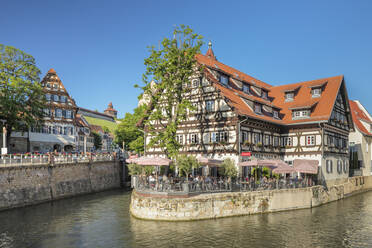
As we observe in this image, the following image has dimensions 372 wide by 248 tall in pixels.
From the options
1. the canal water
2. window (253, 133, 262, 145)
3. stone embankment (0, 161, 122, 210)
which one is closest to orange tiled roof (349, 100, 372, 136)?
window (253, 133, 262, 145)

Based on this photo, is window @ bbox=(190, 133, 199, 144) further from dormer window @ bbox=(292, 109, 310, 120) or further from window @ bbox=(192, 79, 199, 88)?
dormer window @ bbox=(292, 109, 310, 120)

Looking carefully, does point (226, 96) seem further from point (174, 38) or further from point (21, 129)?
point (21, 129)

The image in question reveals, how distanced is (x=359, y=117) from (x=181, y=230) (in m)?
44.7

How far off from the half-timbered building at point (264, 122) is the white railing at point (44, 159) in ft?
25.3

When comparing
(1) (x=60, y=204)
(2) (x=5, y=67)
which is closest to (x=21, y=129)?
(2) (x=5, y=67)

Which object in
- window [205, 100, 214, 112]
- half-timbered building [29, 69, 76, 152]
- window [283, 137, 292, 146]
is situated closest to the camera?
window [205, 100, 214, 112]

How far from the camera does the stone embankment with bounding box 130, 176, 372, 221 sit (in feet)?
74.7

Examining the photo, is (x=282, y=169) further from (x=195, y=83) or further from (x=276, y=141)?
(x=195, y=83)

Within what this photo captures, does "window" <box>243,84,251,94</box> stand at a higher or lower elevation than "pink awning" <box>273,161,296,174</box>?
higher

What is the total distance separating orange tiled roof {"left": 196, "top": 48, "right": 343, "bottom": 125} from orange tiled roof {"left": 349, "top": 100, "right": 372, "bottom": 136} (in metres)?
12.3

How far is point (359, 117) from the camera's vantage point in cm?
5472

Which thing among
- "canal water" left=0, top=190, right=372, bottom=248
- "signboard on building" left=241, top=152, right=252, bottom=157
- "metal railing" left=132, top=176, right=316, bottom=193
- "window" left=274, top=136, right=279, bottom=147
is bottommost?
"canal water" left=0, top=190, right=372, bottom=248

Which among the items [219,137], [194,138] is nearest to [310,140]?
[219,137]

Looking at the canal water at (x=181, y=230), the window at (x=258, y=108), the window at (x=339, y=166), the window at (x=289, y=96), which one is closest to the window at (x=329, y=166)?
the window at (x=339, y=166)
